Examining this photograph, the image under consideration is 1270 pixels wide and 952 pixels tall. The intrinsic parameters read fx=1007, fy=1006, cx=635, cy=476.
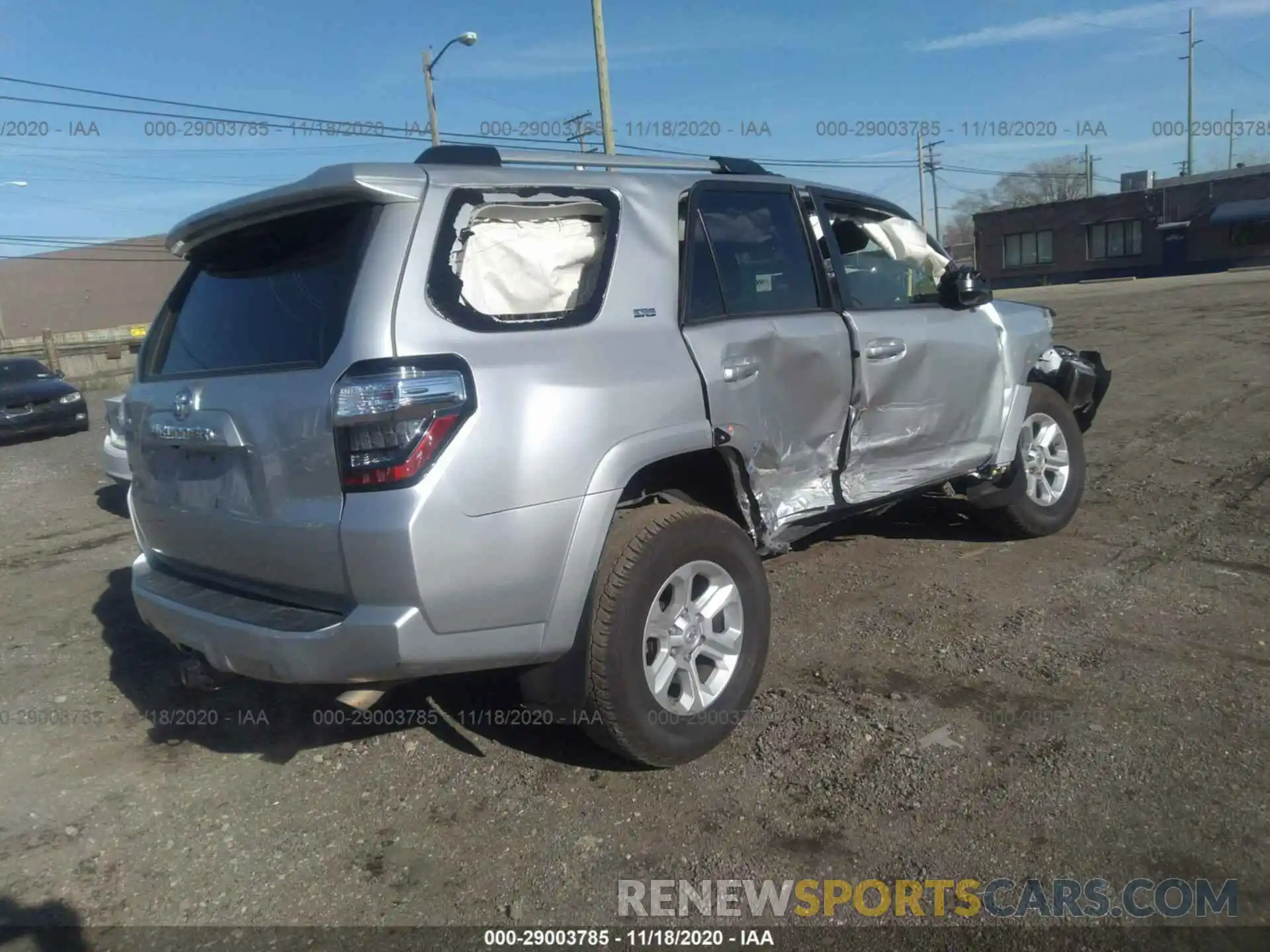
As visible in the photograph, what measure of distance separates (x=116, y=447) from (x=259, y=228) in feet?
17.9

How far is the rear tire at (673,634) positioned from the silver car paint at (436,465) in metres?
0.13

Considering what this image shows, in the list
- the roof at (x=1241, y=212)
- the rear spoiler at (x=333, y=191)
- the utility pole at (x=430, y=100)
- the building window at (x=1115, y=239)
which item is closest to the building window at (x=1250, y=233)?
the roof at (x=1241, y=212)

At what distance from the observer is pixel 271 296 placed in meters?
3.27

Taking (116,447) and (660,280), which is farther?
(116,447)

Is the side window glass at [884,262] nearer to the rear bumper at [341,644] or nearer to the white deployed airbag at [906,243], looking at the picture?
the white deployed airbag at [906,243]

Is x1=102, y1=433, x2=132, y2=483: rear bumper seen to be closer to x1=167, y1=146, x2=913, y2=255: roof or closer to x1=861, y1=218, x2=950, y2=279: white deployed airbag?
x1=167, y1=146, x2=913, y2=255: roof

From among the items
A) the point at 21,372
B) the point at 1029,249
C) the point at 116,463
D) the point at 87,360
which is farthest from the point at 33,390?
the point at 1029,249

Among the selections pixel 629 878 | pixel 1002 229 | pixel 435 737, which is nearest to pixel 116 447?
pixel 435 737

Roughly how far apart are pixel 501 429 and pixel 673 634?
1007 mm

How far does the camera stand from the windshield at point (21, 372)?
15.2 metres

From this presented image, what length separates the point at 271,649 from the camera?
115 inches

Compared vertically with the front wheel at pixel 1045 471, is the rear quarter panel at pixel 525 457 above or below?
above

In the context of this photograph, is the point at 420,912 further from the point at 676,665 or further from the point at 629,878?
the point at 676,665

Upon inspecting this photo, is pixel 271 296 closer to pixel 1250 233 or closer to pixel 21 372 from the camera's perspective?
pixel 21 372
